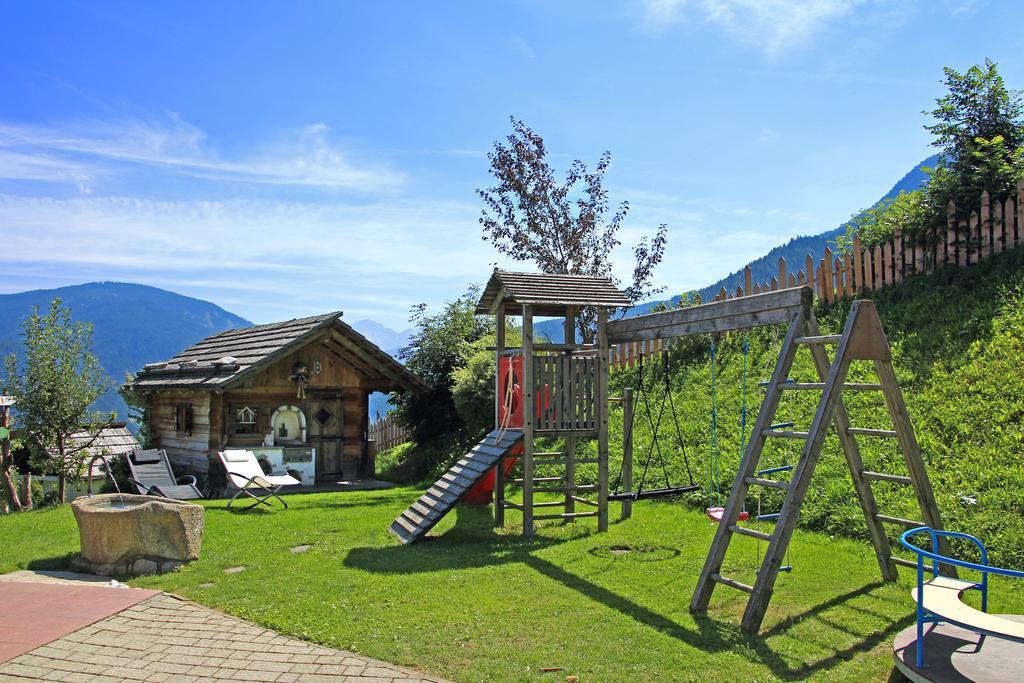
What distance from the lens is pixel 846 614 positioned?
655cm

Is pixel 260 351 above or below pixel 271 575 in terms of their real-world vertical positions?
above

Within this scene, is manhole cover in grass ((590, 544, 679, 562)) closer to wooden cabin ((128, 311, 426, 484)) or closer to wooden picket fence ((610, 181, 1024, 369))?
wooden picket fence ((610, 181, 1024, 369))

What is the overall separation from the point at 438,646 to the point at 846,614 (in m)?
3.51

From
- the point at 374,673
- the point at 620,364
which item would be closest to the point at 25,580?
the point at 374,673

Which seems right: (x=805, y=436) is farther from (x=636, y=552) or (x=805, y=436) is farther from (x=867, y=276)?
(x=867, y=276)

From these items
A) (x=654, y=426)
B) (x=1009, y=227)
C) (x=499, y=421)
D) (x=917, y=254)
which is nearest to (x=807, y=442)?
(x=654, y=426)

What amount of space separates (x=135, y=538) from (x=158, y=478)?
291 inches

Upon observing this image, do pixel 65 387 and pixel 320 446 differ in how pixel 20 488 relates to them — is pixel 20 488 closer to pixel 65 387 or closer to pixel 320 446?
pixel 65 387

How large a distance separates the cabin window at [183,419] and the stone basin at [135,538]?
8940 mm

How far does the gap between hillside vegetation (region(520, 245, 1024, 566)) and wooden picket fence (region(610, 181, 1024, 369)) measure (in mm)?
331

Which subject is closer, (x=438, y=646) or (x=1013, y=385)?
(x=438, y=646)

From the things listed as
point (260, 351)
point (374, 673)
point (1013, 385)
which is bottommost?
point (374, 673)

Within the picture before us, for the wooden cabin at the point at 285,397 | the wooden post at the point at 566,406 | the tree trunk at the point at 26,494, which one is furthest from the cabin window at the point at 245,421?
the wooden post at the point at 566,406

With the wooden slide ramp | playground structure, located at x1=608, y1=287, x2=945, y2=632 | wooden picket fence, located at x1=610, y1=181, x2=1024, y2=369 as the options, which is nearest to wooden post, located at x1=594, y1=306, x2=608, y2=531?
wooden picket fence, located at x1=610, y1=181, x2=1024, y2=369
